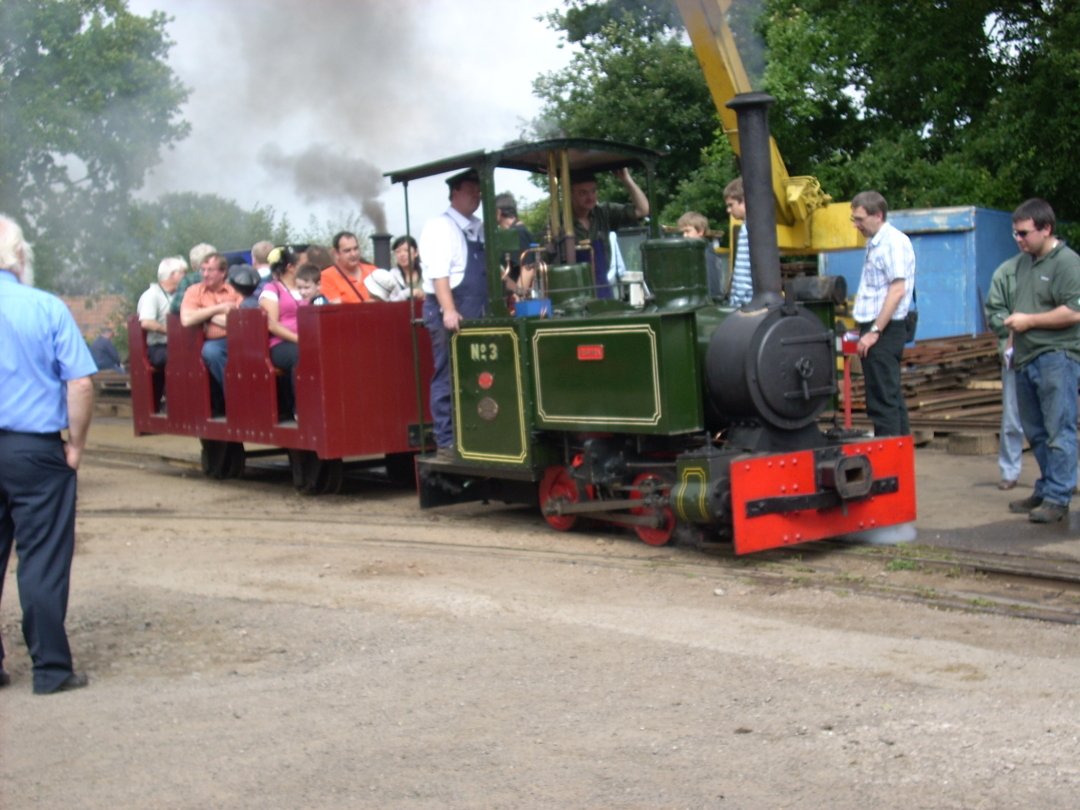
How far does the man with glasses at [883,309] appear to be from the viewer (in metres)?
7.77

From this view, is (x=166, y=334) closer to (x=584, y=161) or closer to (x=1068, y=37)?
(x=584, y=161)

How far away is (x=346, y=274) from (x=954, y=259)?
28.2ft

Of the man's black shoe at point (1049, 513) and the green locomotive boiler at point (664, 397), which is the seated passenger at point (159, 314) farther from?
the man's black shoe at point (1049, 513)

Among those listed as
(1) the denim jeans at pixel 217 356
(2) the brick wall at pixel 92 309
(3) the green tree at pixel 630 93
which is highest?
(3) the green tree at pixel 630 93

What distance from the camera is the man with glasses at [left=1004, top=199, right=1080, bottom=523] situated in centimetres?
742

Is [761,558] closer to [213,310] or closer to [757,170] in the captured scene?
[757,170]

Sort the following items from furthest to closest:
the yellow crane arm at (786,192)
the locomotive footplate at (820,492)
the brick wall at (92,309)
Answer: the brick wall at (92,309)
the yellow crane arm at (786,192)
the locomotive footplate at (820,492)

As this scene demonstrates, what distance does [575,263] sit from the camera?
8.22m

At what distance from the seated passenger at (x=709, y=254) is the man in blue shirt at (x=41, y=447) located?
167 inches

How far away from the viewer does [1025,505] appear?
26.0 feet

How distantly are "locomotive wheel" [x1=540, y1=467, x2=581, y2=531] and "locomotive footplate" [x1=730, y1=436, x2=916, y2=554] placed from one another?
1.47 meters

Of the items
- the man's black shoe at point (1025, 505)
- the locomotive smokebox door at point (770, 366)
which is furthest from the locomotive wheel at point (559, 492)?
the man's black shoe at point (1025, 505)

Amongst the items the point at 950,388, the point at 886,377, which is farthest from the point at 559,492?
the point at 950,388

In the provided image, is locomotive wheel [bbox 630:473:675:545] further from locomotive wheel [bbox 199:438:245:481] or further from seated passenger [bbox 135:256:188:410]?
seated passenger [bbox 135:256:188:410]
